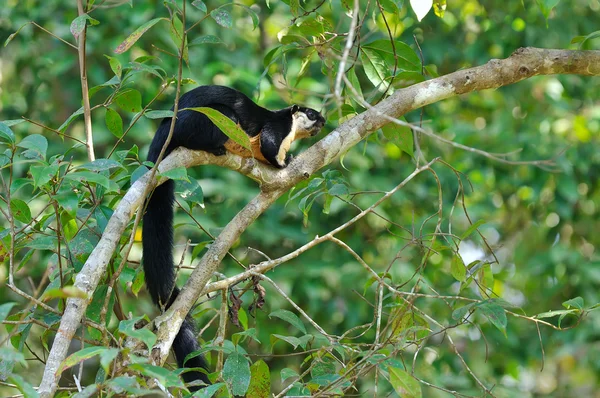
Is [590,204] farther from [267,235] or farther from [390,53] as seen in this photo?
[390,53]

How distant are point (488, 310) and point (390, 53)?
0.90 meters

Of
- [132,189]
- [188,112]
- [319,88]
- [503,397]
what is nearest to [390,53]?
[188,112]

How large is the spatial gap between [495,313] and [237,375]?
609 millimetres

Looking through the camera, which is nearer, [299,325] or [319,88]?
[299,325]

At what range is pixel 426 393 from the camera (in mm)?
4207

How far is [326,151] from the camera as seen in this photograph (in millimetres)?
1977

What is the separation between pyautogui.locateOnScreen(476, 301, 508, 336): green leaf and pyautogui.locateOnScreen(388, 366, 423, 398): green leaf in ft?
0.89

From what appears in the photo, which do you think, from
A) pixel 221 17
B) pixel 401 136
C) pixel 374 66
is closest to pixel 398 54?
pixel 374 66

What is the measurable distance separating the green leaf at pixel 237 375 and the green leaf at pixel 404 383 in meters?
0.32

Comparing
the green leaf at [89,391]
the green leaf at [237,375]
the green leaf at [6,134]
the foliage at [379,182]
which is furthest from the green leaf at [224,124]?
the foliage at [379,182]

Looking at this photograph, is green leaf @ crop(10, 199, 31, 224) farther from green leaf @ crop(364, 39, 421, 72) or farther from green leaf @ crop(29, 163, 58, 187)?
green leaf @ crop(364, 39, 421, 72)

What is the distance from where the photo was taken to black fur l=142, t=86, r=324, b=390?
2006 mm

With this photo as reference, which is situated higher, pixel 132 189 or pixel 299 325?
pixel 132 189

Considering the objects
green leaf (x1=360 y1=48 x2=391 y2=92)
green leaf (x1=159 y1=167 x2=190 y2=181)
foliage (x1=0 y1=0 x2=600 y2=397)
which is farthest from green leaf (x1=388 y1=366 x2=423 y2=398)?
foliage (x1=0 y1=0 x2=600 y2=397)
